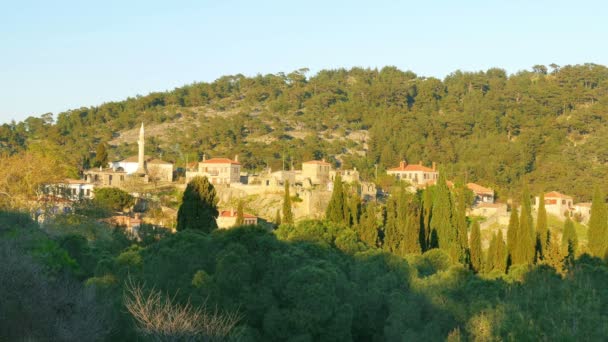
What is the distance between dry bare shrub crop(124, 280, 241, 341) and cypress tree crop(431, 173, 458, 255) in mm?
23635

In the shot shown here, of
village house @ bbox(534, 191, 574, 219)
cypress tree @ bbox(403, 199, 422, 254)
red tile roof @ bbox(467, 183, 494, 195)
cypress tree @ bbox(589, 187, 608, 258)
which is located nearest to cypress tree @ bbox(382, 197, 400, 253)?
cypress tree @ bbox(403, 199, 422, 254)

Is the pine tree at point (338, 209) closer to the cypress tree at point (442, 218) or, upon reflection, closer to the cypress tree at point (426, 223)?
the cypress tree at point (426, 223)

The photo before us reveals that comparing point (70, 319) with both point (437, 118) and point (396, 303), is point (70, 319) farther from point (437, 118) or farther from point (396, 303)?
point (437, 118)

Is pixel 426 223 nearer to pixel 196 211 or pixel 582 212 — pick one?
pixel 196 211

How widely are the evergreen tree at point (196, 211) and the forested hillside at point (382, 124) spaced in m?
36.0

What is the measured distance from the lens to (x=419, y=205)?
47406mm

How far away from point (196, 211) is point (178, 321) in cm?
2152

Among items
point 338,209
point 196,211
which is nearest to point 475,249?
point 338,209

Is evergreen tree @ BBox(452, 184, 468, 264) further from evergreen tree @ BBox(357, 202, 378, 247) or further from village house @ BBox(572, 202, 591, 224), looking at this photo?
village house @ BBox(572, 202, 591, 224)

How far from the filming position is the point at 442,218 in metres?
43.9

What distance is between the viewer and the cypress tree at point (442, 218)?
43.3 m

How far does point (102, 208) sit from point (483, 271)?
2147 centimetres

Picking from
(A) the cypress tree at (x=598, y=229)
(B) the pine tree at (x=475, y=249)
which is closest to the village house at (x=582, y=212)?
(A) the cypress tree at (x=598, y=229)

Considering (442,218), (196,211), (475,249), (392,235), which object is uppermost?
(196,211)
